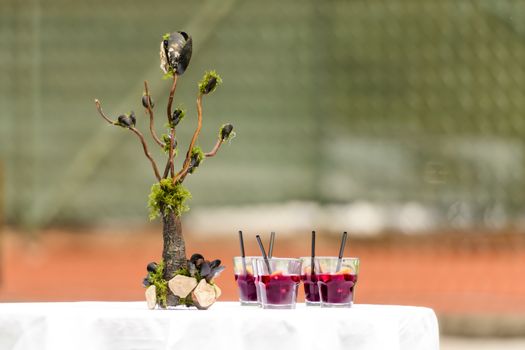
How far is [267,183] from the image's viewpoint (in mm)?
9492

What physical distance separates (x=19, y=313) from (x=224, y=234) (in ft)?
21.4

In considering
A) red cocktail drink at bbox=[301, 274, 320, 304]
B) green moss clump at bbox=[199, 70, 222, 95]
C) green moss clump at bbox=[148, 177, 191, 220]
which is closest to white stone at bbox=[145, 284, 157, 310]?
green moss clump at bbox=[148, 177, 191, 220]

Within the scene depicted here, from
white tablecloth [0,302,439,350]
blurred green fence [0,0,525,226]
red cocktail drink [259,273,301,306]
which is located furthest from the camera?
blurred green fence [0,0,525,226]

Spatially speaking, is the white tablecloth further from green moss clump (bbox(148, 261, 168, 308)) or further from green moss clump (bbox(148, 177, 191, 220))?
green moss clump (bbox(148, 177, 191, 220))

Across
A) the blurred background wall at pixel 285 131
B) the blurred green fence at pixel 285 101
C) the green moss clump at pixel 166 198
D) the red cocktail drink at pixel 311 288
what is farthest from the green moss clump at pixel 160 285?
the blurred green fence at pixel 285 101

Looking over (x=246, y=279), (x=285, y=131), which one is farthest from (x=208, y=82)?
(x=285, y=131)

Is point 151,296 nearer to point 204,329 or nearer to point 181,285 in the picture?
point 181,285

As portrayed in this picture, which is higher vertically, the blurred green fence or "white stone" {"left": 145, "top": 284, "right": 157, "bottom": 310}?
the blurred green fence

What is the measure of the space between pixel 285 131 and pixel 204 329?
7.28 meters

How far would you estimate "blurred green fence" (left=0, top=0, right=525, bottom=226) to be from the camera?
30.2 feet

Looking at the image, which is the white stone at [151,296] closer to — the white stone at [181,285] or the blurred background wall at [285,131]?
the white stone at [181,285]

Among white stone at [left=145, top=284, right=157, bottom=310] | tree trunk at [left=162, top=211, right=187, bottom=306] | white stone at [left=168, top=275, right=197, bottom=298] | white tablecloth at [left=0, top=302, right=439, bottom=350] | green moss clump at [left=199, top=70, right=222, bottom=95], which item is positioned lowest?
white tablecloth at [left=0, top=302, right=439, bottom=350]

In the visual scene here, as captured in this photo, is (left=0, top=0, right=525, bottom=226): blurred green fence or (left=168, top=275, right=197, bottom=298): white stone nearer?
(left=168, top=275, right=197, bottom=298): white stone

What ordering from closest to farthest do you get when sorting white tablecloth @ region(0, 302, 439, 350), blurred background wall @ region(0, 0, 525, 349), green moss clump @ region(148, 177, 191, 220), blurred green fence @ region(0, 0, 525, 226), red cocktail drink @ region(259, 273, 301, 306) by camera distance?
white tablecloth @ region(0, 302, 439, 350) < red cocktail drink @ region(259, 273, 301, 306) < green moss clump @ region(148, 177, 191, 220) < blurred background wall @ region(0, 0, 525, 349) < blurred green fence @ region(0, 0, 525, 226)
